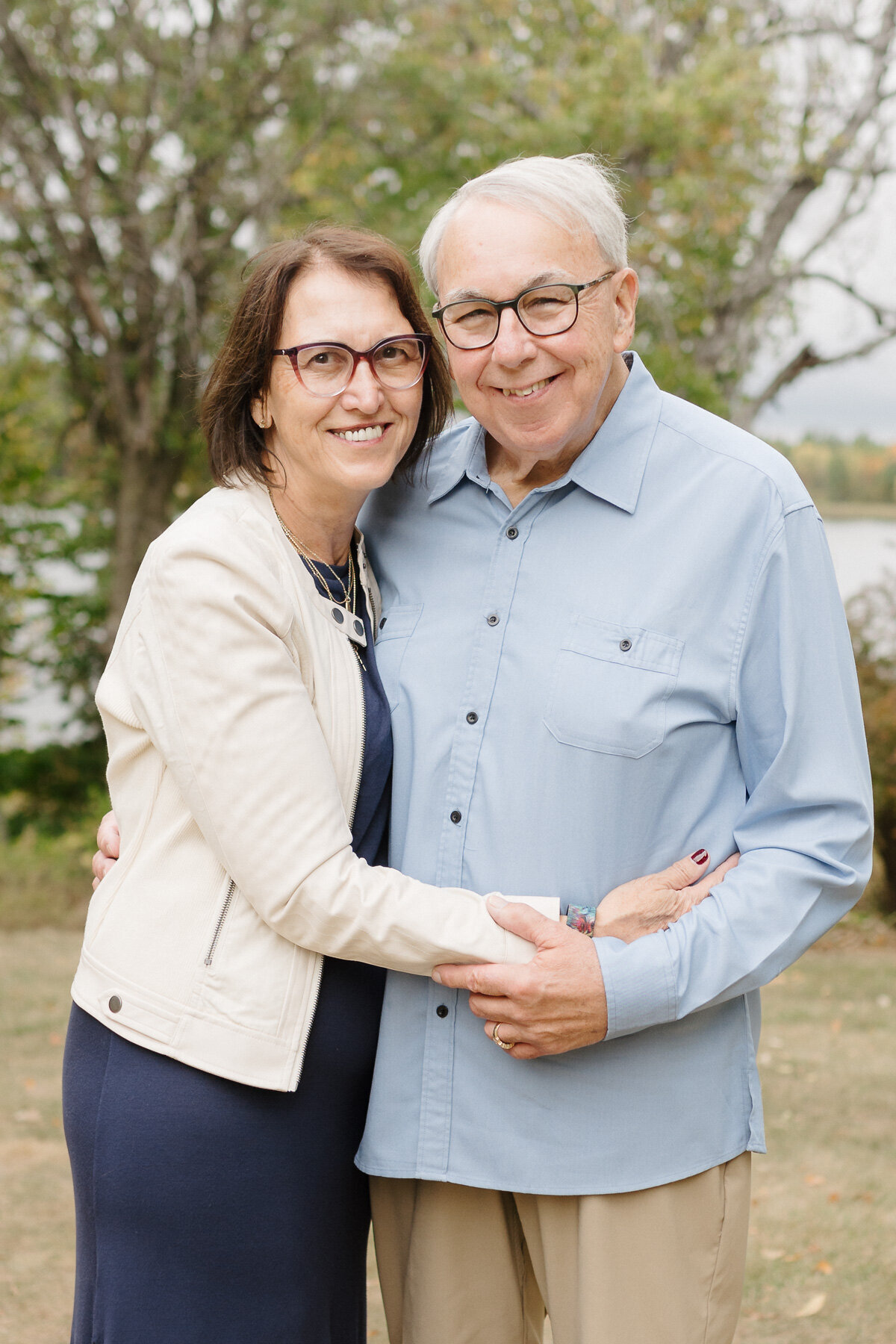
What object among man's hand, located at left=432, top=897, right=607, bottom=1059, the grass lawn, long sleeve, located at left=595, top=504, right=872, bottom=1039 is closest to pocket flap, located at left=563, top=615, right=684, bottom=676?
long sleeve, located at left=595, top=504, right=872, bottom=1039

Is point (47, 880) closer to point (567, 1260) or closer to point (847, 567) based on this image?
point (847, 567)

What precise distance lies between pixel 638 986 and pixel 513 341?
1.09 metres

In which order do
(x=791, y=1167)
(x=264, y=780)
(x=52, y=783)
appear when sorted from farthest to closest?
(x=52, y=783), (x=791, y=1167), (x=264, y=780)

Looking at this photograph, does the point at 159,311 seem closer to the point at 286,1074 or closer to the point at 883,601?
Answer: the point at 883,601

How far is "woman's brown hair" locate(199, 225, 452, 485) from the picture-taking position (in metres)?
2.20

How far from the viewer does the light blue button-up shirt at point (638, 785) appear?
6.58 feet

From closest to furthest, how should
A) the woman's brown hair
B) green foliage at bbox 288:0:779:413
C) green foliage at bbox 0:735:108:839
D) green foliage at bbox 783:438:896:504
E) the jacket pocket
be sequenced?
the woman's brown hair < the jacket pocket < green foliage at bbox 288:0:779:413 < green foliage at bbox 783:438:896:504 < green foliage at bbox 0:735:108:839

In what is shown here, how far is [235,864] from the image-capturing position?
196 cm

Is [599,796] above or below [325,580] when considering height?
below

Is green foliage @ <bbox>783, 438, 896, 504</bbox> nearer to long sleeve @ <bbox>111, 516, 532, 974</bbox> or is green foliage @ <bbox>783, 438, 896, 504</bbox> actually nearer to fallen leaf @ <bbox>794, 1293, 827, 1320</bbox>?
fallen leaf @ <bbox>794, 1293, 827, 1320</bbox>

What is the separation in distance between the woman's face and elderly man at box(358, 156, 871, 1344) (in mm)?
131

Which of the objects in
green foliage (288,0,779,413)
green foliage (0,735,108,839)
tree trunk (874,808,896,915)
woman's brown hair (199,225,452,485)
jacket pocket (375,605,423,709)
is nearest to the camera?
woman's brown hair (199,225,452,485)

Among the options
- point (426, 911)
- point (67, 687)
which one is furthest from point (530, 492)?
point (67, 687)

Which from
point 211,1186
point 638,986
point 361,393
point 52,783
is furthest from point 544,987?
point 52,783
